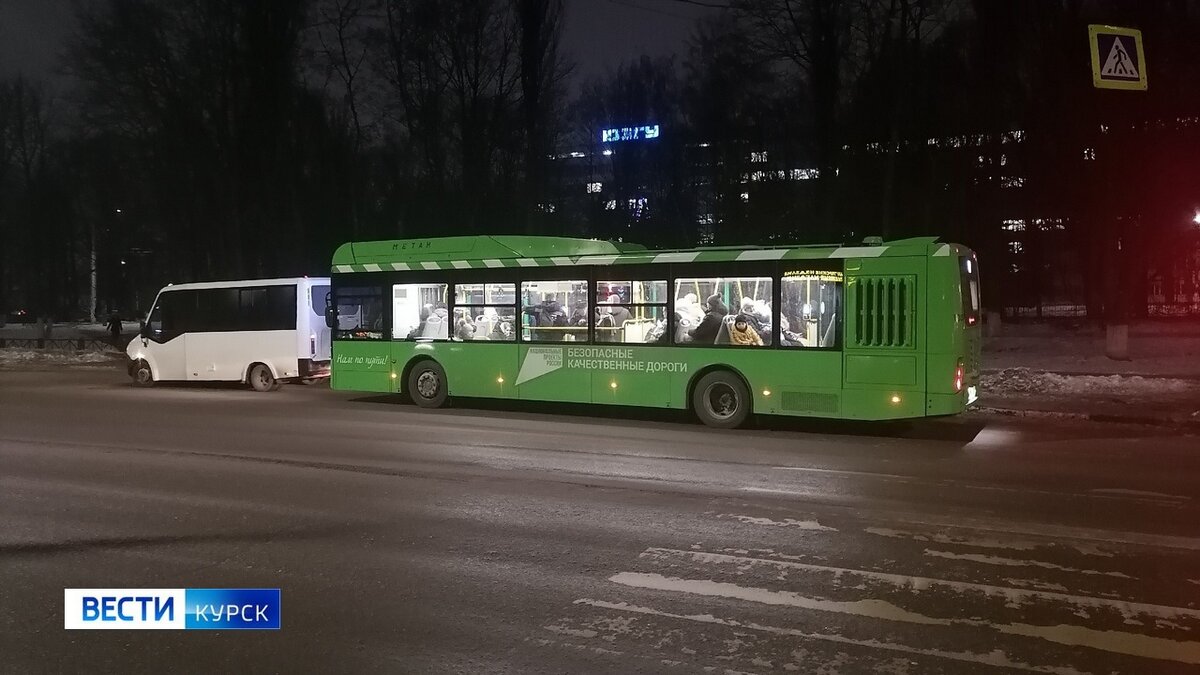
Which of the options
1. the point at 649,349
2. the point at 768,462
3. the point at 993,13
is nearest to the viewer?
the point at 768,462

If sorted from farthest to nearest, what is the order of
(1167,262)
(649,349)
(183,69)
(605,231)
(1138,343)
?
1. (1167,262)
2. (605,231)
3. (183,69)
4. (1138,343)
5. (649,349)

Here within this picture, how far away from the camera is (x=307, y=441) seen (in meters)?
12.9

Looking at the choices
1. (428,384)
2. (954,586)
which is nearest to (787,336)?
(428,384)

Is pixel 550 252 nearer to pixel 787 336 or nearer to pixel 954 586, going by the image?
pixel 787 336

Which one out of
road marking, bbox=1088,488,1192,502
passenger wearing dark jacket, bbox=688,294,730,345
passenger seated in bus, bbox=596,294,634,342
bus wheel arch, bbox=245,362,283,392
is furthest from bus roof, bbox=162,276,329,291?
road marking, bbox=1088,488,1192,502

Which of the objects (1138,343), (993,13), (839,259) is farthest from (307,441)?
(1138,343)

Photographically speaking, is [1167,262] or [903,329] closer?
[903,329]

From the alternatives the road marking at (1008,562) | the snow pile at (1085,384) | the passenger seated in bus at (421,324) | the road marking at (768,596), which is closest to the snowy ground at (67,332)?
the passenger seated in bus at (421,324)

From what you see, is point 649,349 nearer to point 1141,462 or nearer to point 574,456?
point 574,456

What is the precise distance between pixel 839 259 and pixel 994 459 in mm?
3573

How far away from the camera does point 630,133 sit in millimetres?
40344

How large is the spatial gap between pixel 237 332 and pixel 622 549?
1687 cm

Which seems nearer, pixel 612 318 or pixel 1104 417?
pixel 1104 417

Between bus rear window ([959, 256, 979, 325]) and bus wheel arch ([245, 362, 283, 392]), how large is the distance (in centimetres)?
1538
